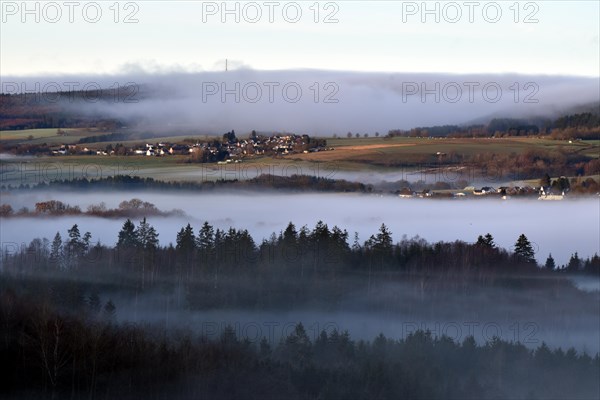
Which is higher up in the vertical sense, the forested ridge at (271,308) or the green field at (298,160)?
the green field at (298,160)

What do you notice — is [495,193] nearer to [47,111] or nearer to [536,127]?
[536,127]

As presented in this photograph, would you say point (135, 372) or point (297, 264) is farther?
point (297, 264)

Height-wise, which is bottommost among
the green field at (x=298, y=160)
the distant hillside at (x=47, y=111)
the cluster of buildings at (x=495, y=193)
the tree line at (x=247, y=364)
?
the tree line at (x=247, y=364)

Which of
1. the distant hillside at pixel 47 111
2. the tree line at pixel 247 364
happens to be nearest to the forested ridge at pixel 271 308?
the tree line at pixel 247 364

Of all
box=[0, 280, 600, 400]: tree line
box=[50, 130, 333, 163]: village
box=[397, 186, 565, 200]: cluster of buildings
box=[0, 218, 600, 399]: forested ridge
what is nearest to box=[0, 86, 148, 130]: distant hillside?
box=[50, 130, 333, 163]: village

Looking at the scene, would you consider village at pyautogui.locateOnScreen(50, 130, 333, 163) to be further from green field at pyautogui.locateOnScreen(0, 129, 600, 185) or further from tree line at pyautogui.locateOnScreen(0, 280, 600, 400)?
tree line at pyautogui.locateOnScreen(0, 280, 600, 400)

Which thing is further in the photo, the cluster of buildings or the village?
the cluster of buildings

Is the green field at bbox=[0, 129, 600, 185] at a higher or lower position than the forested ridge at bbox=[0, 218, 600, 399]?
higher

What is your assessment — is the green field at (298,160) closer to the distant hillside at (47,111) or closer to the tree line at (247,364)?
the distant hillside at (47,111)

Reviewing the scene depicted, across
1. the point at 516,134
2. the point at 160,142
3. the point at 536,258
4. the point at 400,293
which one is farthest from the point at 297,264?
the point at 516,134

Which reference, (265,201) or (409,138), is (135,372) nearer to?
(265,201)

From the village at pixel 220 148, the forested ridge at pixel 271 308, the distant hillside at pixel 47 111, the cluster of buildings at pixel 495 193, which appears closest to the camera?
the forested ridge at pixel 271 308

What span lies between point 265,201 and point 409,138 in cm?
594

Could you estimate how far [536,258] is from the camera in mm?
29984
